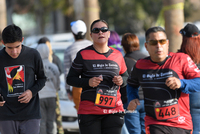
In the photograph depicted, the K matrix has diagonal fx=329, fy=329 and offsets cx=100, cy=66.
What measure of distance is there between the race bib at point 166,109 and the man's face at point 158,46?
444 millimetres

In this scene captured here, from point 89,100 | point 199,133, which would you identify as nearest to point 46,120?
point 89,100

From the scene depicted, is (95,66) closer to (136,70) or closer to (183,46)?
(136,70)

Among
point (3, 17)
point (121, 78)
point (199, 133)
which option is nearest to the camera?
point (121, 78)

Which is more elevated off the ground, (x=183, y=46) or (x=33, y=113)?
(x=183, y=46)

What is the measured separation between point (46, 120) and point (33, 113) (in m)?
1.79

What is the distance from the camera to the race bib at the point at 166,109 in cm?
328

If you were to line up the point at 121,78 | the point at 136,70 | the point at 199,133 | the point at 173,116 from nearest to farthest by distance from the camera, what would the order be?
the point at 173,116, the point at 136,70, the point at 121,78, the point at 199,133

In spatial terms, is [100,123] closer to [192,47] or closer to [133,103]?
[133,103]

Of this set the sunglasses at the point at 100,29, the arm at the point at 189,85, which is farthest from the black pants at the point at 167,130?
the sunglasses at the point at 100,29

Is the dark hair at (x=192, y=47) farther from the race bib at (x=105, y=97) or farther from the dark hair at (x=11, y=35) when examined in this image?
the dark hair at (x=11, y=35)

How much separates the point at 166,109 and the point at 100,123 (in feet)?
3.12

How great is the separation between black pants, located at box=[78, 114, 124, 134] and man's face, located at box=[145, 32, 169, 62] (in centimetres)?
94

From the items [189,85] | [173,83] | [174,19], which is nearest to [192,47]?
[189,85]

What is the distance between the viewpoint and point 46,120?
5.86 meters
